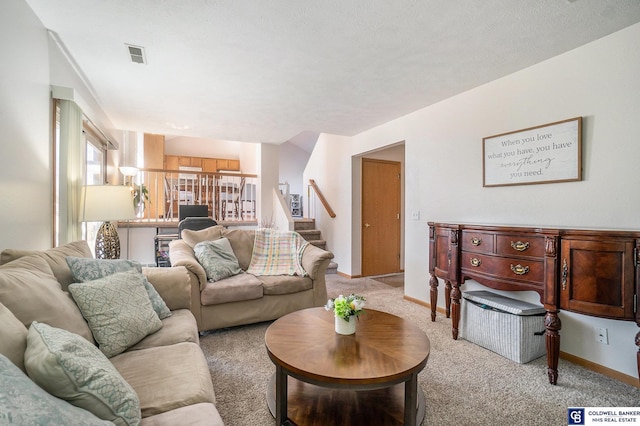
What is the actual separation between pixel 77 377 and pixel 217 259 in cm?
217

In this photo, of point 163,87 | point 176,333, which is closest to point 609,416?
point 176,333

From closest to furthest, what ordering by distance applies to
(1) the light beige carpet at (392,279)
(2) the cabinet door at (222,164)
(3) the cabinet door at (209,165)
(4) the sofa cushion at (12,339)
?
1. (4) the sofa cushion at (12,339)
2. (1) the light beige carpet at (392,279)
3. (3) the cabinet door at (209,165)
4. (2) the cabinet door at (222,164)

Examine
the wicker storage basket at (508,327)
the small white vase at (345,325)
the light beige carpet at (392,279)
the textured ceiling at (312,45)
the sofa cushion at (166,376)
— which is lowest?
the light beige carpet at (392,279)

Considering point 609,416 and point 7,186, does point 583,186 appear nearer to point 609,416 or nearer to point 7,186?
point 609,416

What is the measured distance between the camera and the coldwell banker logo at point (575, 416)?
161 centimetres

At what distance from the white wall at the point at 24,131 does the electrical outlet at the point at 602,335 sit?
3.86m

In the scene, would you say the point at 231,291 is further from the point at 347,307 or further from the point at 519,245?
the point at 519,245

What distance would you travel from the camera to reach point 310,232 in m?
5.80

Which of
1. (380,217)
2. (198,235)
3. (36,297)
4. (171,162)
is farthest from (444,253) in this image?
(171,162)

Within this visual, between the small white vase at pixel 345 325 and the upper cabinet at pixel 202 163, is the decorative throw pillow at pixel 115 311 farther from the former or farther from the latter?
the upper cabinet at pixel 202 163

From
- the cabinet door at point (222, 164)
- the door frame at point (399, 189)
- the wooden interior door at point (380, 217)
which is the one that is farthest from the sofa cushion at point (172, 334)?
the cabinet door at point (222, 164)

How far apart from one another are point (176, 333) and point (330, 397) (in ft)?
3.12

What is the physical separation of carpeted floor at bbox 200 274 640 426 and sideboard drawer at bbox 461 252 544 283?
0.64m

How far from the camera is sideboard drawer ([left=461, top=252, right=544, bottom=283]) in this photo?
7.06 feet
